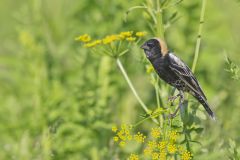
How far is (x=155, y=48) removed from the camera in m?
4.23

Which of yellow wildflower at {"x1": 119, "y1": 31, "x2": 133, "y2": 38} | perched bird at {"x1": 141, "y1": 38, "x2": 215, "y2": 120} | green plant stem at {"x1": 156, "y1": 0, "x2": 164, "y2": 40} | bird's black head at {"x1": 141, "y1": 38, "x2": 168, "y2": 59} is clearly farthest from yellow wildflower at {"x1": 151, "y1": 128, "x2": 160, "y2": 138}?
green plant stem at {"x1": 156, "y1": 0, "x2": 164, "y2": 40}

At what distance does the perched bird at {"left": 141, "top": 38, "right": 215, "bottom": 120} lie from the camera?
4.21 m

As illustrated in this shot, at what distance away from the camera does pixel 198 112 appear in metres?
4.64

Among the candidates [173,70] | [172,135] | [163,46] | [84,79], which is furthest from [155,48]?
[84,79]

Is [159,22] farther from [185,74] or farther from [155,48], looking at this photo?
[185,74]

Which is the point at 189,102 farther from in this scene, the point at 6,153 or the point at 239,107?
the point at 6,153

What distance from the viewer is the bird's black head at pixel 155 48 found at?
423 centimetres

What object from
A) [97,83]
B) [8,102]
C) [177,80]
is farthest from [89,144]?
[177,80]

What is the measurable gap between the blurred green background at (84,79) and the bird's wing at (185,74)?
1212mm

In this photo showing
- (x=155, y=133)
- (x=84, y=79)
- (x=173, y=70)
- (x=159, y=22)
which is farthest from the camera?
(x=84, y=79)

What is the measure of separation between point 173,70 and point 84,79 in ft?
8.25

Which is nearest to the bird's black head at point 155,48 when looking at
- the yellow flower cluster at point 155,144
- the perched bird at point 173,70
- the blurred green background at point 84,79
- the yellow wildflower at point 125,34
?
the perched bird at point 173,70

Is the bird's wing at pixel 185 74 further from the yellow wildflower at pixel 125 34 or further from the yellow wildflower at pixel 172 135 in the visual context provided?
the yellow wildflower at pixel 172 135

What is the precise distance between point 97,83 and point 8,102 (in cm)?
101
